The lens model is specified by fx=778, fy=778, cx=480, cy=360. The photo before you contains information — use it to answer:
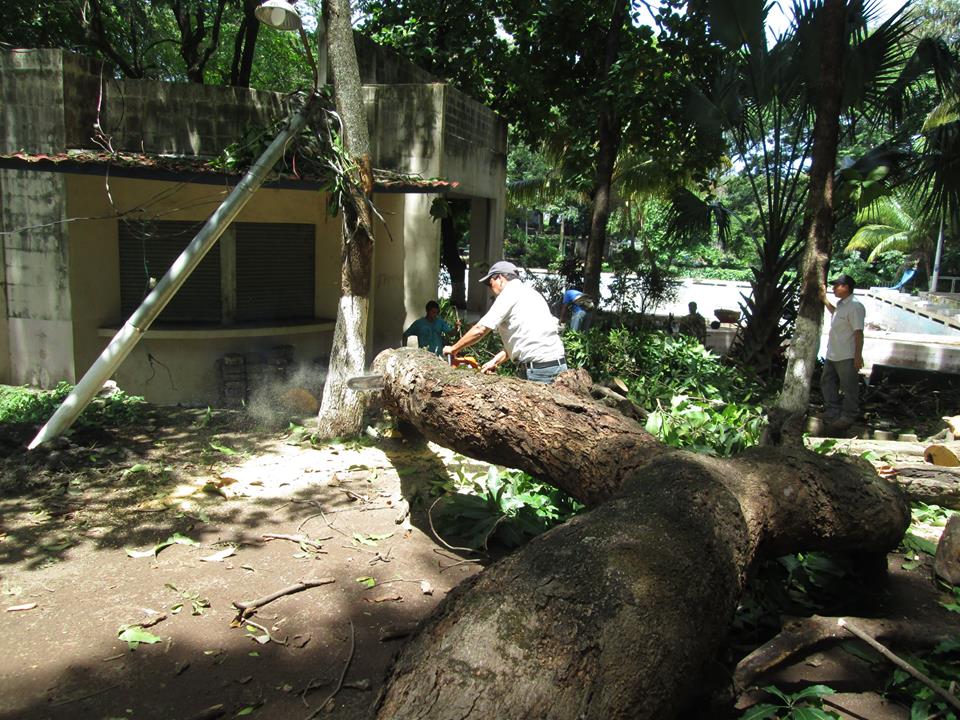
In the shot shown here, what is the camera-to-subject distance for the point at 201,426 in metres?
7.79

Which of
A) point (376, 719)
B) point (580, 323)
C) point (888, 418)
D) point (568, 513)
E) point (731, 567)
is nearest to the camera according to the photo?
point (376, 719)

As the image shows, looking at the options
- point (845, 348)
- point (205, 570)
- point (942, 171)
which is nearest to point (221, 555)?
point (205, 570)

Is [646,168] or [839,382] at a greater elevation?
[646,168]

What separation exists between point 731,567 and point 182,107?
933 cm

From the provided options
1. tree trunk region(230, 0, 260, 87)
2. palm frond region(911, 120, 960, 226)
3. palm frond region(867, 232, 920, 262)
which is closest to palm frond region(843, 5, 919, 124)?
palm frond region(911, 120, 960, 226)

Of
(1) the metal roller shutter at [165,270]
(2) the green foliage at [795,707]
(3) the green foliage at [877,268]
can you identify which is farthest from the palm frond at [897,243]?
(2) the green foliage at [795,707]

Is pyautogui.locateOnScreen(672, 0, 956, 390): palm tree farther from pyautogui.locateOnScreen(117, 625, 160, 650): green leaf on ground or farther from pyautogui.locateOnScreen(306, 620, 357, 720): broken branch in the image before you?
pyautogui.locateOnScreen(117, 625, 160, 650): green leaf on ground

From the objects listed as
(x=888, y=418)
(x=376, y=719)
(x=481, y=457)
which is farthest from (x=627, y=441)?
(x=888, y=418)

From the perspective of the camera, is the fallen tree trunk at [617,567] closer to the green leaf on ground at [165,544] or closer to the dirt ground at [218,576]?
the dirt ground at [218,576]

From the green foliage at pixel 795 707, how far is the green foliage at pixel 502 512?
80.0 inches

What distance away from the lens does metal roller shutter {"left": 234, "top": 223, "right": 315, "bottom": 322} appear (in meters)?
10.9

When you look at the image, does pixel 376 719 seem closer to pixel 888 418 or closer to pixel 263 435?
pixel 263 435

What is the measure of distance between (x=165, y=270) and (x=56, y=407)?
294 centimetres

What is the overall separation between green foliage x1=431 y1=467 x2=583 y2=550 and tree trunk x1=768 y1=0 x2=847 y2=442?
8.80 ft
